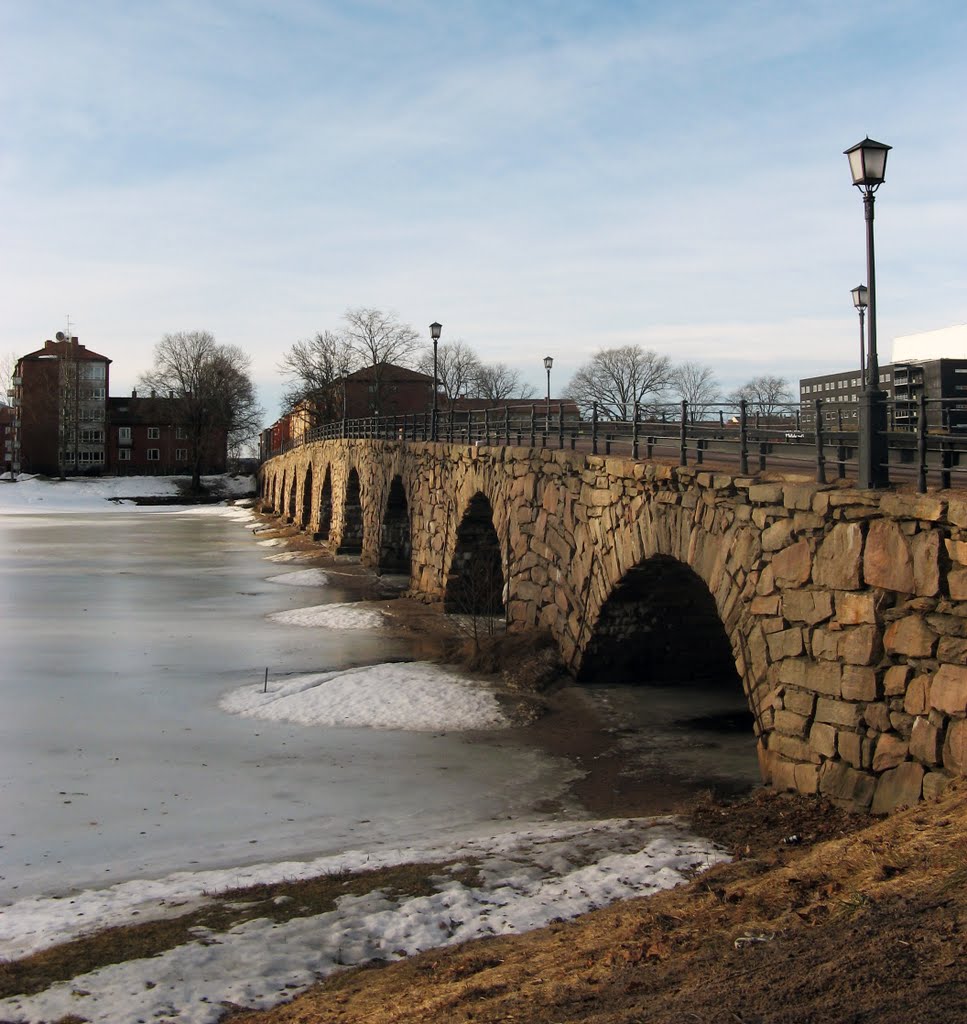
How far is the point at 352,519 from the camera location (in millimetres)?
40000

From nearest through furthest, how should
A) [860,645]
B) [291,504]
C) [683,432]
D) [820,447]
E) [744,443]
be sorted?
[860,645] → [820,447] → [744,443] → [683,432] → [291,504]

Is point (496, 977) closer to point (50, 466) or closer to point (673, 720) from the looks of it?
point (673, 720)

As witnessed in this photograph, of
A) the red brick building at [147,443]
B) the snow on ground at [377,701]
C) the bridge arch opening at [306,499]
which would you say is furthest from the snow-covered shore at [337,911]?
the red brick building at [147,443]

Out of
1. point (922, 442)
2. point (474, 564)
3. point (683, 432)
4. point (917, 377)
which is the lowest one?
point (474, 564)

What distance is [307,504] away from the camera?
185ft

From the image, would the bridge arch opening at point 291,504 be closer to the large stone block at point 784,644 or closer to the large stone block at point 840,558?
the large stone block at point 784,644

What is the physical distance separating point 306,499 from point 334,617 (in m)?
33.3

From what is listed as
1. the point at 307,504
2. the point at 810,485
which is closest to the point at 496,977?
the point at 810,485

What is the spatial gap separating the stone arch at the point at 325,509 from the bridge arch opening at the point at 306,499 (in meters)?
5.95

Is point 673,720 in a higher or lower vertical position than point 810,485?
lower

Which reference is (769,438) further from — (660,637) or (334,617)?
(334,617)

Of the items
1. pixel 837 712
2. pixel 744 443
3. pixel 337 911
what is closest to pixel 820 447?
pixel 744 443

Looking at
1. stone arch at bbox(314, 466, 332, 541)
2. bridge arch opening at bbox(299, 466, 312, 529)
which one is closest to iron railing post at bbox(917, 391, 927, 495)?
stone arch at bbox(314, 466, 332, 541)

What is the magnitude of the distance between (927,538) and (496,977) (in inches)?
191
